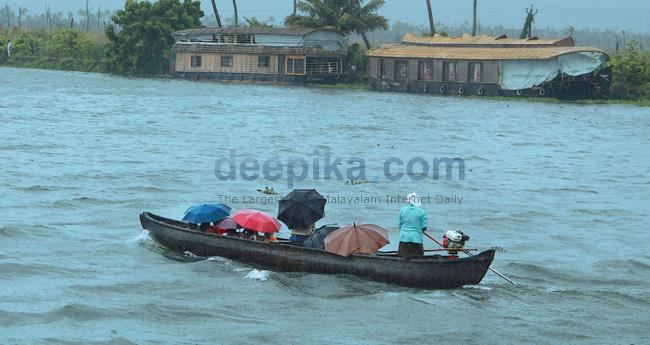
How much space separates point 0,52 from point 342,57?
33.3 meters

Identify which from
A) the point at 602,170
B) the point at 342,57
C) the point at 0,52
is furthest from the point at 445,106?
the point at 0,52

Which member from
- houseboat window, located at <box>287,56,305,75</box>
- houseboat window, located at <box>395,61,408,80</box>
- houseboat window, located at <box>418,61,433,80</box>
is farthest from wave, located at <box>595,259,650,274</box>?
houseboat window, located at <box>287,56,305,75</box>

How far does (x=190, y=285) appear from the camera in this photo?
54.1 feet

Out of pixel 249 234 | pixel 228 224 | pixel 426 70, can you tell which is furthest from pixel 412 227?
pixel 426 70

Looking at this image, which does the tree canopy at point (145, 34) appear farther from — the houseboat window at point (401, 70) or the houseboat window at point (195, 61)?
the houseboat window at point (401, 70)

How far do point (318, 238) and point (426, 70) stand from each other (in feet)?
141

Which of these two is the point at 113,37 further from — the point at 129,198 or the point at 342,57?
the point at 129,198

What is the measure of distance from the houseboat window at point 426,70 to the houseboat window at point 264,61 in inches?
420

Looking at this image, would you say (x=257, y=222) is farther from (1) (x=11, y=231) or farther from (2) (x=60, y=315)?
(1) (x=11, y=231)

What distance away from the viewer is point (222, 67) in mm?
67625

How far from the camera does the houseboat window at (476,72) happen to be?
183 feet

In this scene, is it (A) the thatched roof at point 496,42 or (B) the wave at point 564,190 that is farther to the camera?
(A) the thatched roof at point 496,42

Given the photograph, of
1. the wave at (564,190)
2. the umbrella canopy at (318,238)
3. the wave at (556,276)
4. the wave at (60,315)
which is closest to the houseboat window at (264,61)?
the wave at (564,190)

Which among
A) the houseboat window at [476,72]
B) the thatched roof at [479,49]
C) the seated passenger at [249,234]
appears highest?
the thatched roof at [479,49]
